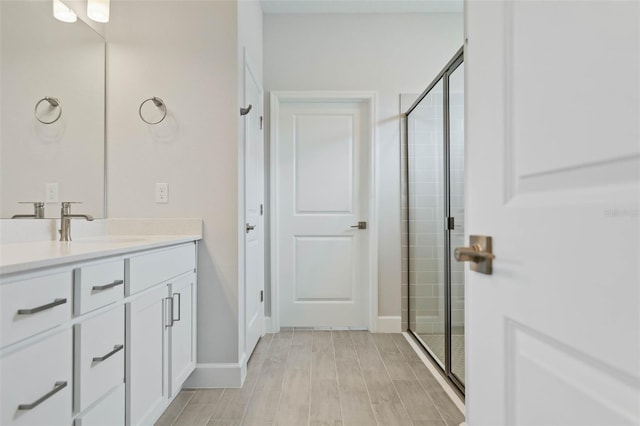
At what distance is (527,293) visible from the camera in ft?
1.93

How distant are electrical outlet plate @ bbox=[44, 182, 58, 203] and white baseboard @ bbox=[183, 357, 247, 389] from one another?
45.4 inches

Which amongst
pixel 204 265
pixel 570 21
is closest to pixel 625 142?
pixel 570 21

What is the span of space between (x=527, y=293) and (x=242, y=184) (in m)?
1.96

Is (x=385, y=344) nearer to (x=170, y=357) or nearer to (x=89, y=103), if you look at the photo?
(x=170, y=357)

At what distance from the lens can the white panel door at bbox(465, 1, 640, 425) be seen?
422 millimetres

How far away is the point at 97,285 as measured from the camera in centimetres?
125

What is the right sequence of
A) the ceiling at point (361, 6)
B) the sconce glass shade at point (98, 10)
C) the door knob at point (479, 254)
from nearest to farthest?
the door knob at point (479, 254), the sconce glass shade at point (98, 10), the ceiling at point (361, 6)

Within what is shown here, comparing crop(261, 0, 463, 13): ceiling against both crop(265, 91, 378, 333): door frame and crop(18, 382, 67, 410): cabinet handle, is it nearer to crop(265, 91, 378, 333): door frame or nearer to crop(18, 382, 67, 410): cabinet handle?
crop(265, 91, 378, 333): door frame

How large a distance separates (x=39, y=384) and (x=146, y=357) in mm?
625

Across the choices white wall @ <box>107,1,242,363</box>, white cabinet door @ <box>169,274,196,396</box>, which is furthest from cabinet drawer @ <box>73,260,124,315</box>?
white wall @ <box>107,1,242,363</box>

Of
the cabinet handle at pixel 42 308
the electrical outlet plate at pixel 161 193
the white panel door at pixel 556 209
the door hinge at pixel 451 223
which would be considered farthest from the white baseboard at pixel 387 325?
the white panel door at pixel 556 209

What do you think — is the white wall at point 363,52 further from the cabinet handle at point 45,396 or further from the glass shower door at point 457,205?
the cabinet handle at point 45,396

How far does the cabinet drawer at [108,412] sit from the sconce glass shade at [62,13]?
5.75 feet

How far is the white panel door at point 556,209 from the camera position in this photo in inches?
16.6
